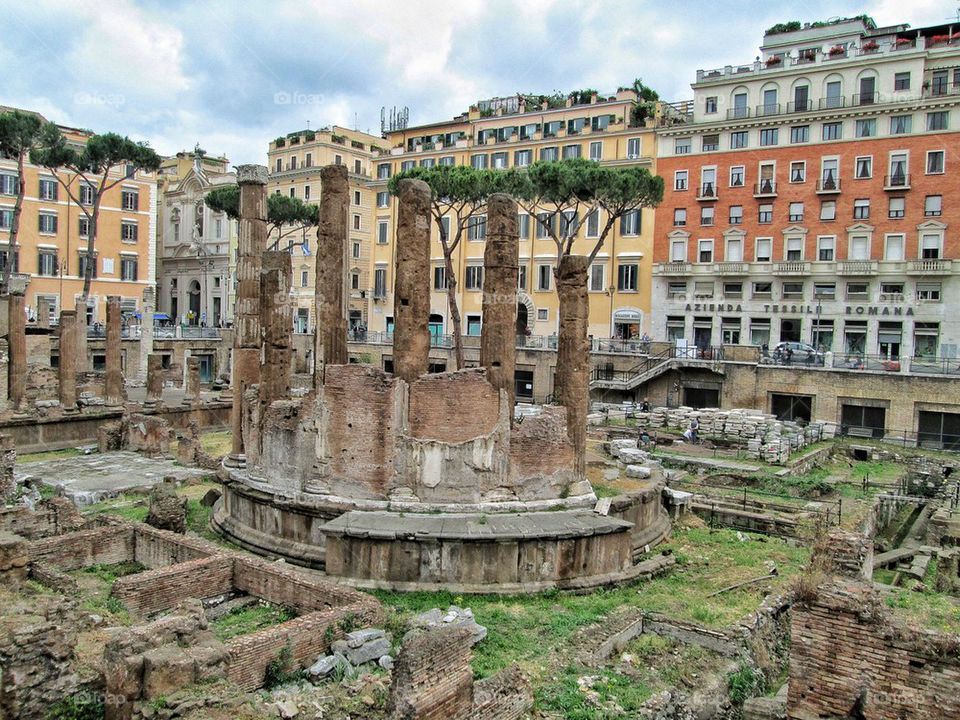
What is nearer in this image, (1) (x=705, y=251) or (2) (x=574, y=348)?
(2) (x=574, y=348)

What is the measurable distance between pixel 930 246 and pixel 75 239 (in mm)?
48674

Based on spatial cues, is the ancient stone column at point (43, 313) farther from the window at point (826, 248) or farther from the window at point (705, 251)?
the window at point (826, 248)

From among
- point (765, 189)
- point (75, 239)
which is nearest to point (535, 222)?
point (765, 189)

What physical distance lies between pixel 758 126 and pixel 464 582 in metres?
36.4

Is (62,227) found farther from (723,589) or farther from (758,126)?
(723,589)

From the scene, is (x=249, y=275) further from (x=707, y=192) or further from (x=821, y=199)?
(x=821, y=199)

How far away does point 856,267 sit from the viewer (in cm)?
3875

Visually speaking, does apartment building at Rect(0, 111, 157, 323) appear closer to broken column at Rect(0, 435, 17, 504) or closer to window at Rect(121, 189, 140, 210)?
window at Rect(121, 189, 140, 210)

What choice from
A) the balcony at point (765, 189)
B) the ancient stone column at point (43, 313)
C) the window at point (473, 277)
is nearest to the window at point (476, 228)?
the window at point (473, 277)

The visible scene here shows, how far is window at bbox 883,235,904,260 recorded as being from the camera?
126 ft

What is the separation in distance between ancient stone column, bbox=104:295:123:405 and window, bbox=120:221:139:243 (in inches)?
935

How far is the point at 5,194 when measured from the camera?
155 feet

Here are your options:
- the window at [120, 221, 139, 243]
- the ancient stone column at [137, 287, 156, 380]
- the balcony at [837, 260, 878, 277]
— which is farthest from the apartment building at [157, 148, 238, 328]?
the balcony at [837, 260, 878, 277]

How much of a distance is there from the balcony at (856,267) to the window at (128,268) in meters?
43.3
